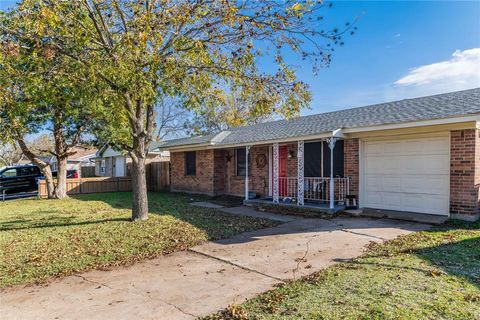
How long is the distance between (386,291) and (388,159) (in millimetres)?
6602

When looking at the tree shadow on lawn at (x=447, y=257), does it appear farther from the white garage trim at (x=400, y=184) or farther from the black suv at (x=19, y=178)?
the black suv at (x=19, y=178)

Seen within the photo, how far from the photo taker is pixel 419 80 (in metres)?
13.6

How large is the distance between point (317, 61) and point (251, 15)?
5.52 ft

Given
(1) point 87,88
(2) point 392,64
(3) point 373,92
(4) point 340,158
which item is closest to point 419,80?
(3) point 373,92

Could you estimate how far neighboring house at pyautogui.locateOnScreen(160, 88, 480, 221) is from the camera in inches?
320

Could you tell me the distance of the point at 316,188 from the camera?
1170cm

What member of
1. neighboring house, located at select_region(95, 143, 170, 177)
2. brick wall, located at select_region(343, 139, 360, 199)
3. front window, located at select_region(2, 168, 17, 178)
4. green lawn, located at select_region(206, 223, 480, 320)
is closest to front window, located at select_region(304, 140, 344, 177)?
brick wall, located at select_region(343, 139, 360, 199)

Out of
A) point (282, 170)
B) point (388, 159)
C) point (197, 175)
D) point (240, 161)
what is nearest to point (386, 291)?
point (388, 159)

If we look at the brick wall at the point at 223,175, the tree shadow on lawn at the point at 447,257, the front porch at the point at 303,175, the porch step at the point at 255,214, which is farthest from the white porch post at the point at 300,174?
the tree shadow on lawn at the point at 447,257

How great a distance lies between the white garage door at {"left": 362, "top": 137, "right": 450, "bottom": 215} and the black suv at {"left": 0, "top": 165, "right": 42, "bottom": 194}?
700 inches

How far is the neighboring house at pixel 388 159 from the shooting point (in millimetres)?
8117

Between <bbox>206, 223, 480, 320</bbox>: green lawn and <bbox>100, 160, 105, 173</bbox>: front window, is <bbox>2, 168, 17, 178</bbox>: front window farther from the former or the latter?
<bbox>206, 223, 480, 320</bbox>: green lawn

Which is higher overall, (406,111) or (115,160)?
(406,111)

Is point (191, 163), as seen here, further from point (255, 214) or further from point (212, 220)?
point (212, 220)
